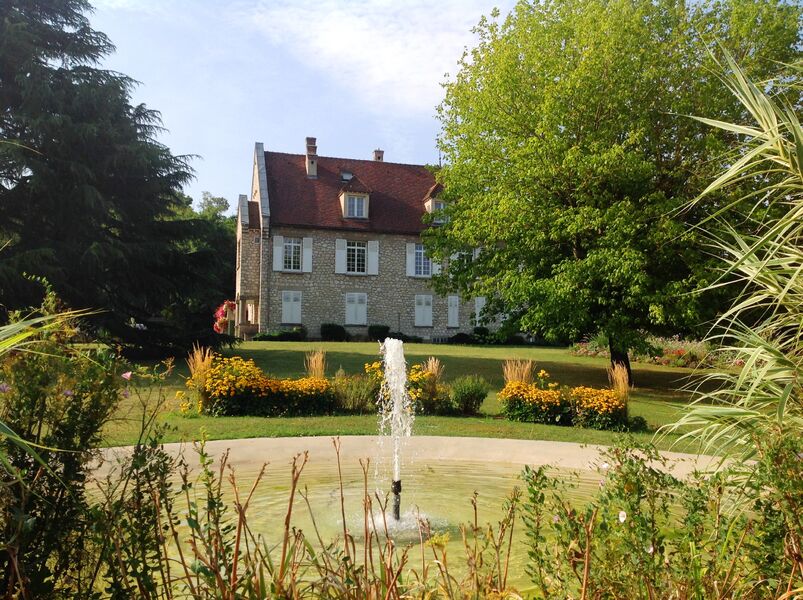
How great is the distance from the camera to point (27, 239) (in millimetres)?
17391

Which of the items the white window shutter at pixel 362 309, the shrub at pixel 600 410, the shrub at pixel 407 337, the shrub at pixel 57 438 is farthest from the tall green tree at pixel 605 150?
the white window shutter at pixel 362 309

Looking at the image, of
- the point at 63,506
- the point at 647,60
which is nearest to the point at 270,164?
the point at 647,60

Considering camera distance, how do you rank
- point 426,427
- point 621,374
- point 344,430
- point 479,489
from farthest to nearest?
point 621,374
point 426,427
point 344,430
point 479,489

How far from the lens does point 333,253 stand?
102 feet

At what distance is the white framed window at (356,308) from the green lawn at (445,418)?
660cm

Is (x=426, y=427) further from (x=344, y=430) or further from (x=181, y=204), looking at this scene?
(x=181, y=204)

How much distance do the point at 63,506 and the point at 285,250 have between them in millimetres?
28129

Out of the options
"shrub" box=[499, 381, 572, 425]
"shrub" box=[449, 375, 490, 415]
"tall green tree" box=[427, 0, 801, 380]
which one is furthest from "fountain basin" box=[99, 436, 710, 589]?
"tall green tree" box=[427, 0, 801, 380]

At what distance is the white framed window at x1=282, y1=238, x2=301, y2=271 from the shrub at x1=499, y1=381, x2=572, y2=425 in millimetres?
20765

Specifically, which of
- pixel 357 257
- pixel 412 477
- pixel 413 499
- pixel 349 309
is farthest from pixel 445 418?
pixel 357 257

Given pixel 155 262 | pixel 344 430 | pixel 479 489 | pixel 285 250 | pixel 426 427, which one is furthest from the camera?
pixel 285 250

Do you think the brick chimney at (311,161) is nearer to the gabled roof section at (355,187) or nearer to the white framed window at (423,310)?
the gabled roof section at (355,187)

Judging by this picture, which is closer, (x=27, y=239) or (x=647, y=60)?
(x=647, y=60)

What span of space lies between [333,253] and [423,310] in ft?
17.4
